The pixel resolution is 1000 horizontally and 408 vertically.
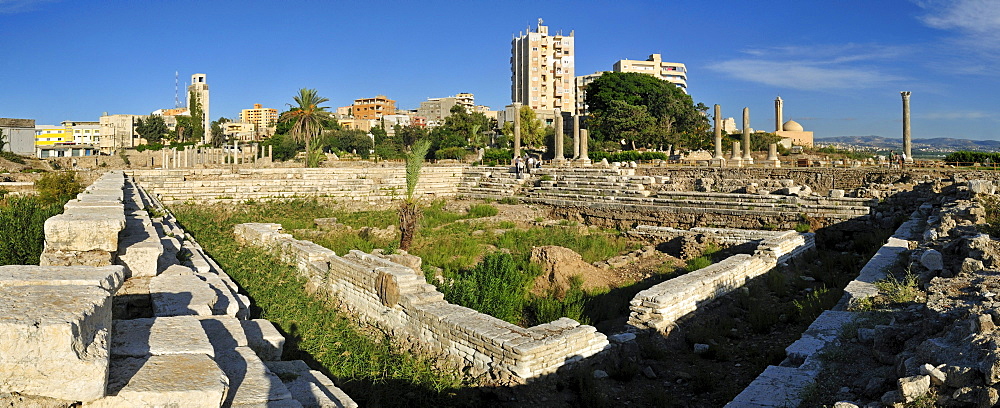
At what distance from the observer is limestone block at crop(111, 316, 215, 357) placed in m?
2.62

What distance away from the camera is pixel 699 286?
8.54 meters

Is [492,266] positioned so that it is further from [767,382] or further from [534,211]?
[534,211]

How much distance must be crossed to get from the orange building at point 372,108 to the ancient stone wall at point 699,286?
122 metres

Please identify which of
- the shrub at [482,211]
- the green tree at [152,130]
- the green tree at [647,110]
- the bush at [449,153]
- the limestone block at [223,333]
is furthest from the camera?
the green tree at [152,130]

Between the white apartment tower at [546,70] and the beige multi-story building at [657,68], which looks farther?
the beige multi-story building at [657,68]

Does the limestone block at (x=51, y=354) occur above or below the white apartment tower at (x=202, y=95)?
below

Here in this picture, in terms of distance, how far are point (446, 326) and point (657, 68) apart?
105 metres

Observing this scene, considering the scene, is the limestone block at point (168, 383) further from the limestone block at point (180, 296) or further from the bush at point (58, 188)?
the bush at point (58, 188)

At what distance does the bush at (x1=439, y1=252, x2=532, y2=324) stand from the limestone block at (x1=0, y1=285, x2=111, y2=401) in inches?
238

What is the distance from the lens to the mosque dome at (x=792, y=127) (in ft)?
226

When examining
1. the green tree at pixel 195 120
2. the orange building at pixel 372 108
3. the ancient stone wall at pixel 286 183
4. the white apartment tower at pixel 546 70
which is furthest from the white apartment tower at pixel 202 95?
the ancient stone wall at pixel 286 183

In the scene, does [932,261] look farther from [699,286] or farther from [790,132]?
[790,132]

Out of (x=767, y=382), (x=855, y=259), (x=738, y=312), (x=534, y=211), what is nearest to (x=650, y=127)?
(x=534, y=211)

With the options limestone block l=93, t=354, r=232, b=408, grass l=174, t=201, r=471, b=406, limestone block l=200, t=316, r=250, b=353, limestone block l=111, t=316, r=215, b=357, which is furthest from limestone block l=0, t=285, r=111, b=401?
grass l=174, t=201, r=471, b=406
